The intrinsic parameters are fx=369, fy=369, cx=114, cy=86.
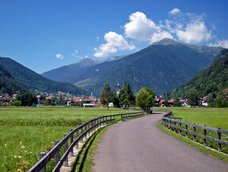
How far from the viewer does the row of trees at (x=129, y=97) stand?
11481 cm

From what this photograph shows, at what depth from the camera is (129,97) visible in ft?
470

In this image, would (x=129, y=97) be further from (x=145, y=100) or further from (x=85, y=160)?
(x=85, y=160)

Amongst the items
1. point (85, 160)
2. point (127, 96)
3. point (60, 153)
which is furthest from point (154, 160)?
point (127, 96)

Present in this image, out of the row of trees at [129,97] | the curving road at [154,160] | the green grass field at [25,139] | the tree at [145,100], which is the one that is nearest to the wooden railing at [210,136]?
the curving road at [154,160]

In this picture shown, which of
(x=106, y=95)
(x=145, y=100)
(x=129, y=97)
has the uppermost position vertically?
(x=106, y=95)

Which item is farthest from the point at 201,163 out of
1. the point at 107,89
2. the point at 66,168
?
the point at 107,89

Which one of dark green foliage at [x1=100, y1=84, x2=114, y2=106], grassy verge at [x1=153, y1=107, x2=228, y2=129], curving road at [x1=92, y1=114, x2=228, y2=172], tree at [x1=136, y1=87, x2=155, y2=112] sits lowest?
curving road at [x1=92, y1=114, x2=228, y2=172]

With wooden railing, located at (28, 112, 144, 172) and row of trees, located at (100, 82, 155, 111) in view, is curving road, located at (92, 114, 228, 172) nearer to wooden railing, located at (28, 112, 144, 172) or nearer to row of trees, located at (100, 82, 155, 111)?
wooden railing, located at (28, 112, 144, 172)

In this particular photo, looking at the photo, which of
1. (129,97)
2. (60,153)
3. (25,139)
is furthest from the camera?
(129,97)

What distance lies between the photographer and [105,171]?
12594mm

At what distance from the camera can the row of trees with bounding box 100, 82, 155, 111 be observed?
11481cm

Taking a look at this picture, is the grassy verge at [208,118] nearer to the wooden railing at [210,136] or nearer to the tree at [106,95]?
the wooden railing at [210,136]

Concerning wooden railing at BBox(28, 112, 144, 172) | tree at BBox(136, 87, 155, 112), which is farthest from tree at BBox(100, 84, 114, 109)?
wooden railing at BBox(28, 112, 144, 172)

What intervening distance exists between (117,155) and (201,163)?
3.88 m
